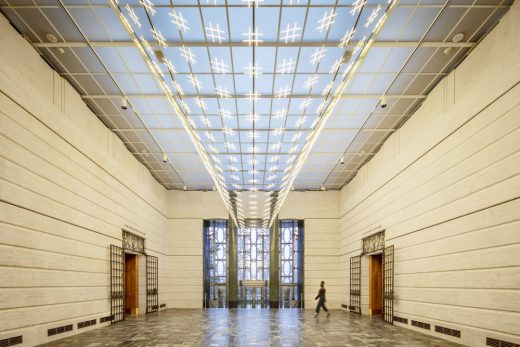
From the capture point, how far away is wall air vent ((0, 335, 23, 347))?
9837 mm

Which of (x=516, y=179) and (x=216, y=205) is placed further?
(x=216, y=205)

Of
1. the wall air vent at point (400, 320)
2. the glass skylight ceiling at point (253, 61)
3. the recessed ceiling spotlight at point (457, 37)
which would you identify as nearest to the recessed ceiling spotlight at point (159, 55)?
the glass skylight ceiling at point (253, 61)

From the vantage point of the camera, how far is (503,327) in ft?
32.1

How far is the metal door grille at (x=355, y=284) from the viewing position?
77.2ft

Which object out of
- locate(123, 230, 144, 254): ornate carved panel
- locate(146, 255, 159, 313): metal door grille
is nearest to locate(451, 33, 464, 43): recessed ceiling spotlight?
locate(123, 230, 144, 254): ornate carved panel

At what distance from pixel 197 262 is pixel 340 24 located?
2059 centimetres

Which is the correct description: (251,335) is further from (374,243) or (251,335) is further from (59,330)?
(374,243)

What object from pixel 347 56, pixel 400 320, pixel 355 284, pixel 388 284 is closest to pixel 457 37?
pixel 347 56

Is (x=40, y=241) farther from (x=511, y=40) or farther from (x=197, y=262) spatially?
(x=197, y=262)

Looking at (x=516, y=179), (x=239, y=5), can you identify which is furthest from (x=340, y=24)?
(x=516, y=179)

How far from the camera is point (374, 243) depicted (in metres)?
20.4

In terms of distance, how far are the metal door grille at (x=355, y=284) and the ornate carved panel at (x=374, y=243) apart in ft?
5.26

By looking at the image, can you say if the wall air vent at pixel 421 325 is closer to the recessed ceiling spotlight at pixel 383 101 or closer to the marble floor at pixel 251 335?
the marble floor at pixel 251 335

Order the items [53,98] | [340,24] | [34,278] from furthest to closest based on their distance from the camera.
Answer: [53,98]
[34,278]
[340,24]
